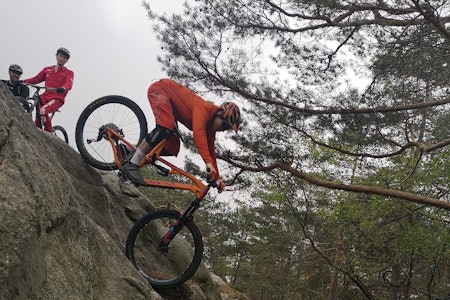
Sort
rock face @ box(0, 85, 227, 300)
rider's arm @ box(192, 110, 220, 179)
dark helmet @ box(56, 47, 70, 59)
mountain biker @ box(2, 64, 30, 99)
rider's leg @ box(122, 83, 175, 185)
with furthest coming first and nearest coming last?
dark helmet @ box(56, 47, 70, 59)
mountain biker @ box(2, 64, 30, 99)
rider's leg @ box(122, 83, 175, 185)
rider's arm @ box(192, 110, 220, 179)
rock face @ box(0, 85, 227, 300)

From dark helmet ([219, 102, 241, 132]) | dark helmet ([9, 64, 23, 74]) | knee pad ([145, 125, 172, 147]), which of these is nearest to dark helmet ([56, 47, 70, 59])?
dark helmet ([9, 64, 23, 74])

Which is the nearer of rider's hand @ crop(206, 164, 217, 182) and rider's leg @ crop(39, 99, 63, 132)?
rider's hand @ crop(206, 164, 217, 182)

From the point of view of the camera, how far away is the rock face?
2.13 meters

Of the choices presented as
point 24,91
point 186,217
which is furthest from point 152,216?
point 24,91

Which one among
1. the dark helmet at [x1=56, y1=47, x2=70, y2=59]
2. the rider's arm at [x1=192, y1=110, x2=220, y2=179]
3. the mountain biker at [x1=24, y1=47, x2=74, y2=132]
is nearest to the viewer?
the rider's arm at [x1=192, y1=110, x2=220, y2=179]

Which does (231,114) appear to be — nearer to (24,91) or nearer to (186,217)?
(186,217)

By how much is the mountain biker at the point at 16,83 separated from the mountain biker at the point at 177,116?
9.16 ft

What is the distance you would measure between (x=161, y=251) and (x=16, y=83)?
11.9 ft

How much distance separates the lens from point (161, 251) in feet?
16.5

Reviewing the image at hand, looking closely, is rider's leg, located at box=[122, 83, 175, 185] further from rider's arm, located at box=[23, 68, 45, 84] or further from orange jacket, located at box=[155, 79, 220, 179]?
rider's arm, located at box=[23, 68, 45, 84]

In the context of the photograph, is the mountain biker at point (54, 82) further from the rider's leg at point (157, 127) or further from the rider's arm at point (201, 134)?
the rider's arm at point (201, 134)

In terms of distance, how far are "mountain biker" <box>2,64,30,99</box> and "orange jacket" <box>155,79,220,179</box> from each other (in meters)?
2.87

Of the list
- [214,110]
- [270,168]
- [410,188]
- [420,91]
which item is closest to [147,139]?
[214,110]

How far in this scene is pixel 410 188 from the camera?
9688 mm
